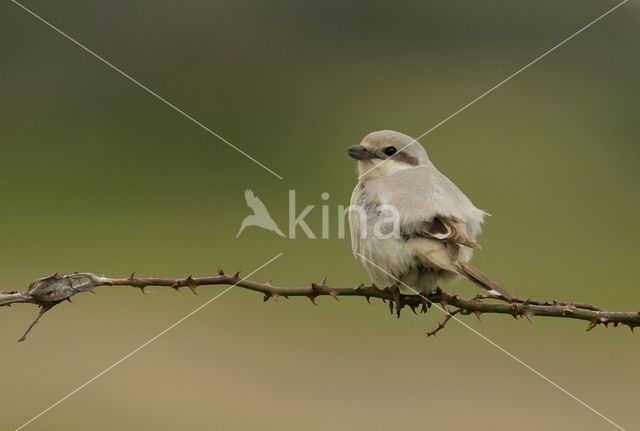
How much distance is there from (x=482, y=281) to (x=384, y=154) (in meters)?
1.88

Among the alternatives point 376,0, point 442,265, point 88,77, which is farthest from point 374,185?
point 376,0

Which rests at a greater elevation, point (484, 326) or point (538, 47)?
point (538, 47)

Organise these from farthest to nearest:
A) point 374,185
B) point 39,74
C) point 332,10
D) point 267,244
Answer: point 332,10 → point 39,74 → point 267,244 → point 374,185

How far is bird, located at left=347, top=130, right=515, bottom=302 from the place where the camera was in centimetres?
489

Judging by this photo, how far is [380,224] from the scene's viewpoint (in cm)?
524

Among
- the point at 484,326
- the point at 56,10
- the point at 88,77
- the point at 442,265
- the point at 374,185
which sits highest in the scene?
the point at 56,10

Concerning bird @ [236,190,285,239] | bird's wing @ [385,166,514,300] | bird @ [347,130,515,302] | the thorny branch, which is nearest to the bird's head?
bird @ [347,130,515,302]

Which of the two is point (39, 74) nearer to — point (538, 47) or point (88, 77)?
point (88, 77)

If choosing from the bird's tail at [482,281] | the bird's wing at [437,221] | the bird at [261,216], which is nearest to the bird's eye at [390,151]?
the bird's wing at [437,221]

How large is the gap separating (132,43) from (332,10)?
11.8m

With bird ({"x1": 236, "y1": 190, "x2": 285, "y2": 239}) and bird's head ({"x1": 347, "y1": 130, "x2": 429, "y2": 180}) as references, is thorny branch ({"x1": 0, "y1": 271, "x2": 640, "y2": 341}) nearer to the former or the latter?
bird ({"x1": 236, "y1": 190, "x2": 285, "y2": 239})

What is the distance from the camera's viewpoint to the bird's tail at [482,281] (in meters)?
3.85

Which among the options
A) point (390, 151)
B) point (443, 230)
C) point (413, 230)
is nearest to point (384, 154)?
point (390, 151)

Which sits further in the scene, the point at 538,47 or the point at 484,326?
the point at 538,47
